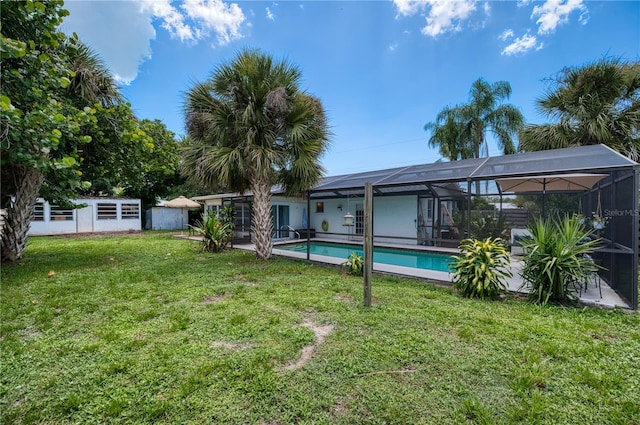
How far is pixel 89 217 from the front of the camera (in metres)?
16.6

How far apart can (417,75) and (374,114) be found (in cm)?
474

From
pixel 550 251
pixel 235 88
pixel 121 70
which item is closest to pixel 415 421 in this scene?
pixel 550 251

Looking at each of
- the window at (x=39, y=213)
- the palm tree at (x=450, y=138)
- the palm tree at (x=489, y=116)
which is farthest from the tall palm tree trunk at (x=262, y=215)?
the palm tree at (x=489, y=116)

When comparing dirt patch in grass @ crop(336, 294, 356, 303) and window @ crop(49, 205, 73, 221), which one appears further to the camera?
window @ crop(49, 205, 73, 221)

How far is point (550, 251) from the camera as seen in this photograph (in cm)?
435

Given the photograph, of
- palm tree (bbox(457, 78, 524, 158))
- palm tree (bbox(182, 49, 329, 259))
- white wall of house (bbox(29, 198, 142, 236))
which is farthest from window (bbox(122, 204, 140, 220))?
palm tree (bbox(457, 78, 524, 158))

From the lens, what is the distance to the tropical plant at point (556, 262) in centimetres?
420

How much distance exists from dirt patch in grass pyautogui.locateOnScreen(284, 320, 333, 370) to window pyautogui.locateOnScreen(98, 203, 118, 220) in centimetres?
1919

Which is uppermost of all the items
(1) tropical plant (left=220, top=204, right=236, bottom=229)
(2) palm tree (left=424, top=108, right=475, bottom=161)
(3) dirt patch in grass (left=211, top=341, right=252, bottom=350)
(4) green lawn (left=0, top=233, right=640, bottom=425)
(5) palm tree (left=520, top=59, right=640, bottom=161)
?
(2) palm tree (left=424, top=108, right=475, bottom=161)

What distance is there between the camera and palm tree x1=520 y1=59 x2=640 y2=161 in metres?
7.86

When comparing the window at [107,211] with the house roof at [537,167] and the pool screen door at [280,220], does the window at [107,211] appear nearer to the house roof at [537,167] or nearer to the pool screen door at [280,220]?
the pool screen door at [280,220]

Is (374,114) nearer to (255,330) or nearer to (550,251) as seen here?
(550,251)

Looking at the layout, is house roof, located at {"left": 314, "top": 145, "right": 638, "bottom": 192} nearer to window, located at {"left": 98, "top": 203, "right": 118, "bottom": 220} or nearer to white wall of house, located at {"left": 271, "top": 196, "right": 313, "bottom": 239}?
white wall of house, located at {"left": 271, "top": 196, "right": 313, "bottom": 239}

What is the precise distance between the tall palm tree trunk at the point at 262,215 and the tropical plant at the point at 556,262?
19.6 feet
